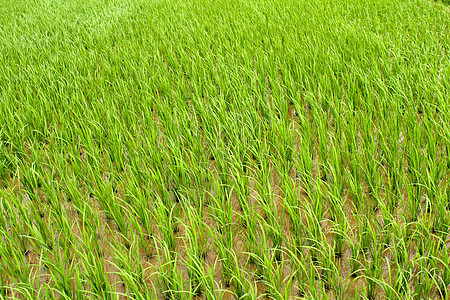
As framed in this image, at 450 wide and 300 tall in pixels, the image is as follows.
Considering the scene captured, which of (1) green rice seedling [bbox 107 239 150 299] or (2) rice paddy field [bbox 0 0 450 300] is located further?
(2) rice paddy field [bbox 0 0 450 300]

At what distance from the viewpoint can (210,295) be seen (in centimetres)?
113

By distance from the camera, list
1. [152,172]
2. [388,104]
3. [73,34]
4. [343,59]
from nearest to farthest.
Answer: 1. [152,172]
2. [388,104]
3. [343,59]
4. [73,34]

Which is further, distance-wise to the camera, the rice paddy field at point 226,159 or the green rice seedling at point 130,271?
the rice paddy field at point 226,159

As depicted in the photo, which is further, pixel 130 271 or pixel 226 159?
pixel 226 159

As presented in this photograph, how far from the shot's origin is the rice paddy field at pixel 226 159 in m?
1.22

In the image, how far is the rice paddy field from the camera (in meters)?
1.22

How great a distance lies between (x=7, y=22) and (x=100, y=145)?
3.85 metres

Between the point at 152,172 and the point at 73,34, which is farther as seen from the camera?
the point at 73,34

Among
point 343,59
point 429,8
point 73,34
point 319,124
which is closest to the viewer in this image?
point 319,124

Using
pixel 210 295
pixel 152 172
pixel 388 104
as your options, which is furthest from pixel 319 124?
pixel 210 295

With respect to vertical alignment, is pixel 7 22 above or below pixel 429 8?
above

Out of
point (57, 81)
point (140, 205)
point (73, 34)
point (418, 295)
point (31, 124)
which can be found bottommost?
point (418, 295)

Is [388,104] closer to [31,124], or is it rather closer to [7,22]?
[31,124]

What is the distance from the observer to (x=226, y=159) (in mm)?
1771
